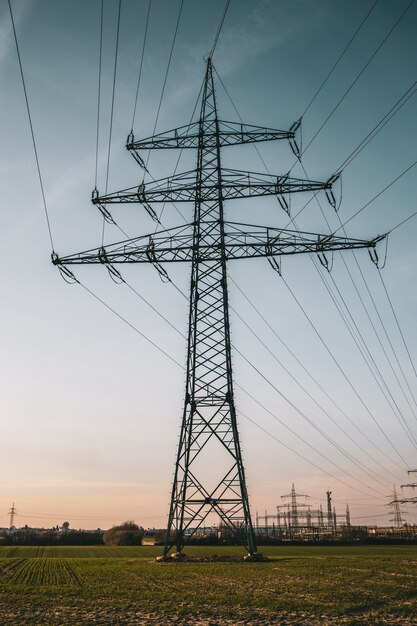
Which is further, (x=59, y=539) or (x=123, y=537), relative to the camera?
(x=59, y=539)

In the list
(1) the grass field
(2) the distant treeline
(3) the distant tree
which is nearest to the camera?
(1) the grass field

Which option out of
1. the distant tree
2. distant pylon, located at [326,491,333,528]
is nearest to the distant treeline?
the distant tree

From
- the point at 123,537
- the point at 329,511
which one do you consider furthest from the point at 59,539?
the point at 329,511

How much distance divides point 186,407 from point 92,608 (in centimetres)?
1241

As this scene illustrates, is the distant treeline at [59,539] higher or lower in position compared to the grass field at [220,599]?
lower

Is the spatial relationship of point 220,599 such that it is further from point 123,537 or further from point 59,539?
point 59,539

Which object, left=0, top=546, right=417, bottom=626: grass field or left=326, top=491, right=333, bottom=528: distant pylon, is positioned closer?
left=0, top=546, right=417, bottom=626: grass field

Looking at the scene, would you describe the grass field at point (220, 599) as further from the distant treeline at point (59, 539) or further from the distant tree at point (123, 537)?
the distant treeline at point (59, 539)

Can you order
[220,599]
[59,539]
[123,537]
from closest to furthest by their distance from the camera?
[220,599], [123,537], [59,539]

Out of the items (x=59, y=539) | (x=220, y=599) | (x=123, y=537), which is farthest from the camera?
(x=59, y=539)

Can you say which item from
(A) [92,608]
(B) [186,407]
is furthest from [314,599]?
(B) [186,407]

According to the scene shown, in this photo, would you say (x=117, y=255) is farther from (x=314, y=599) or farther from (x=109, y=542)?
(x=109, y=542)

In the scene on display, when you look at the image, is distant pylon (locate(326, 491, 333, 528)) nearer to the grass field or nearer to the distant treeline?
the distant treeline

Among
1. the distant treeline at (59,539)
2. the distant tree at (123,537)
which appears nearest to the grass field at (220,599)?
the distant tree at (123,537)
